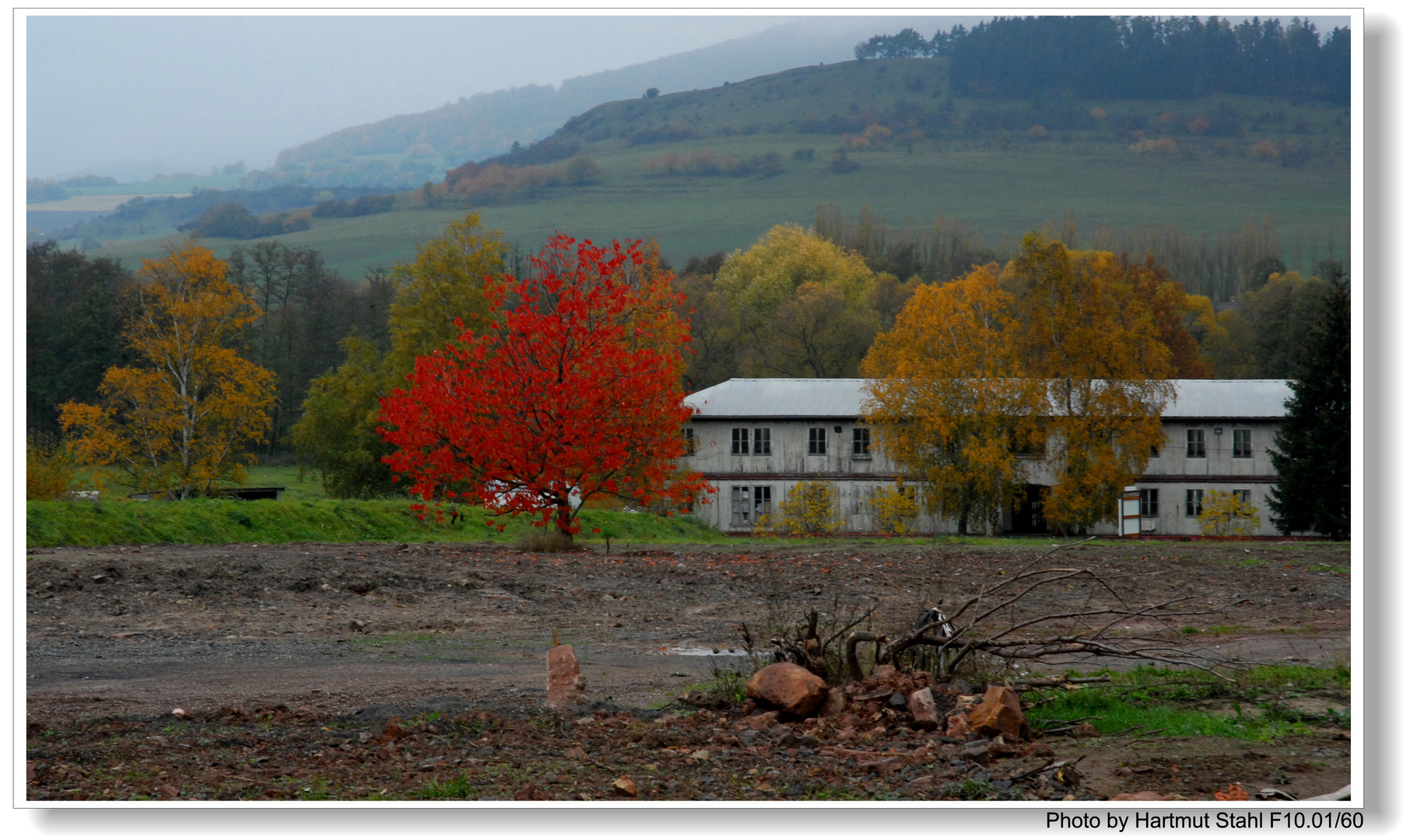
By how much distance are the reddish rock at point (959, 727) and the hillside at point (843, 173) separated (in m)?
42.2

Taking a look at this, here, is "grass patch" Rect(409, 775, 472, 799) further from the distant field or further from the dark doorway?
the distant field

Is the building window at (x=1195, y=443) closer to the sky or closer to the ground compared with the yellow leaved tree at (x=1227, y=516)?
closer to the sky

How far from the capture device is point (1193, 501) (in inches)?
1542

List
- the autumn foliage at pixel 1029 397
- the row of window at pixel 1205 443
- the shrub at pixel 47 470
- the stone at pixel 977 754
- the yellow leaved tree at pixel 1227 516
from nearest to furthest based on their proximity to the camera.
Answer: the stone at pixel 977 754 < the shrub at pixel 47 470 < the autumn foliage at pixel 1029 397 < the yellow leaved tree at pixel 1227 516 < the row of window at pixel 1205 443

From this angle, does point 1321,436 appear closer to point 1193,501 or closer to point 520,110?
point 1193,501

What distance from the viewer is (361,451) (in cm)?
3731

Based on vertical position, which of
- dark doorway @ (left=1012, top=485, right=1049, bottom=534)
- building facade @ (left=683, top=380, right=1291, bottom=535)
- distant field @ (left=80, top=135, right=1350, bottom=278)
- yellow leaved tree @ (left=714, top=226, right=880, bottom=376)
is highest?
distant field @ (left=80, top=135, right=1350, bottom=278)

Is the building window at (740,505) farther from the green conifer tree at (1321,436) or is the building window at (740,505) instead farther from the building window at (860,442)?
the green conifer tree at (1321,436)

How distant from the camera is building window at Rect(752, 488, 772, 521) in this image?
132 ft

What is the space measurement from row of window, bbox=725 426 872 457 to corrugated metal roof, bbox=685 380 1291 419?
65cm

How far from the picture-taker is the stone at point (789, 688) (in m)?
8.03

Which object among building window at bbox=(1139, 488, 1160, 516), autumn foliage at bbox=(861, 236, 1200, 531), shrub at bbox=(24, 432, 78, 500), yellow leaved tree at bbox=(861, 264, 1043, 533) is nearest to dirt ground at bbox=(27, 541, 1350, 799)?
shrub at bbox=(24, 432, 78, 500)

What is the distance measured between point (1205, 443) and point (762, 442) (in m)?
16.7

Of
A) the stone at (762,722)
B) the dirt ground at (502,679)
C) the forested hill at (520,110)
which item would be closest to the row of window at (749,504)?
the forested hill at (520,110)
